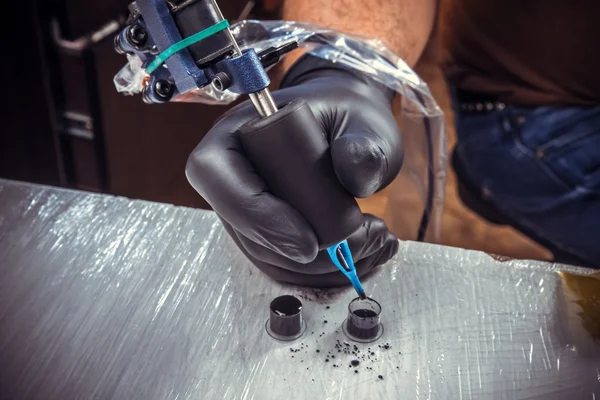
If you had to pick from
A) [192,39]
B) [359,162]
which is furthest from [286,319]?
[192,39]

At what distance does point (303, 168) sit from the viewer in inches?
21.7

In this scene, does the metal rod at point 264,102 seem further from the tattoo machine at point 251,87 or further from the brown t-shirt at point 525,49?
the brown t-shirt at point 525,49

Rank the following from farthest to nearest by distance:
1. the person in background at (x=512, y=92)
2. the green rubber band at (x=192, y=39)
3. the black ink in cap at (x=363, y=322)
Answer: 1. the person in background at (x=512, y=92)
2. the black ink in cap at (x=363, y=322)
3. the green rubber band at (x=192, y=39)

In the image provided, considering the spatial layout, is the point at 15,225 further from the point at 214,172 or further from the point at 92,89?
the point at 92,89

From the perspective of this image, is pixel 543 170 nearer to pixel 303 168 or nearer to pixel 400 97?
pixel 400 97

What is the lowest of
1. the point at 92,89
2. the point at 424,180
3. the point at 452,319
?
the point at 424,180

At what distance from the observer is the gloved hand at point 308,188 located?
56 centimetres

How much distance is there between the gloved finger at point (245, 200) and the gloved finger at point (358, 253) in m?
0.04

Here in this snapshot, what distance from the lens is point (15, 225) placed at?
774mm

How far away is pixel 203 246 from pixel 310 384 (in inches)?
10.6

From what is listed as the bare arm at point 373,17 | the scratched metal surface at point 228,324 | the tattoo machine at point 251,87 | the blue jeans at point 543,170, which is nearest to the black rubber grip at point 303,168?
the tattoo machine at point 251,87

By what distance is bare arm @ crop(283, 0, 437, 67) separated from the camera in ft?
3.05

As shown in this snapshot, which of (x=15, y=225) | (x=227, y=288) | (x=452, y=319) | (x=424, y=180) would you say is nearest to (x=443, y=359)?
(x=452, y=319)

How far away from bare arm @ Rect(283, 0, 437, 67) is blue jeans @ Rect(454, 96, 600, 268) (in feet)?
→ 0.63
